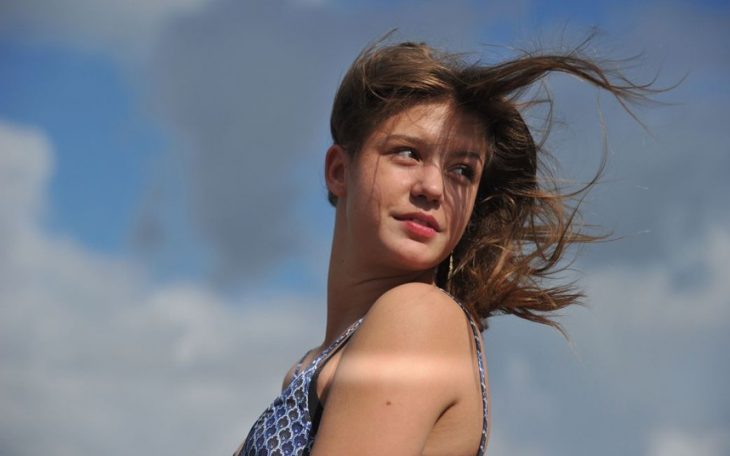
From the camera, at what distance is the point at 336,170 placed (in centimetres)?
317

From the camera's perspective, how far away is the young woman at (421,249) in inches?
96.1

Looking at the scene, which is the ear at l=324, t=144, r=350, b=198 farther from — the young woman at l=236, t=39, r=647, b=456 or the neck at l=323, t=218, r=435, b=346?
the neck at l=323, t=218, r=435, b=346

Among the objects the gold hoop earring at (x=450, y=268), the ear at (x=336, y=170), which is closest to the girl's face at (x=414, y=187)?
the ear at (x=336, y=170)

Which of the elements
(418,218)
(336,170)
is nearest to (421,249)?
(418,218)

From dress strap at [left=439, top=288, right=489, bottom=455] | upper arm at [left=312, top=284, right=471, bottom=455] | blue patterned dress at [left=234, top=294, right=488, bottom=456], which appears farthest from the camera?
dress strap at [left=439, top=288, right=489, bottom=455]

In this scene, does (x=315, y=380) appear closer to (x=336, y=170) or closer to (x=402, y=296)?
(x=402, y=296)

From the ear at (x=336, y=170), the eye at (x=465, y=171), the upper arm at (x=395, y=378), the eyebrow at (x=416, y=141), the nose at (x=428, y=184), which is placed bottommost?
the upper arm at (x=395, y=378)

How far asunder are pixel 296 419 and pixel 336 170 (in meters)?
0.89

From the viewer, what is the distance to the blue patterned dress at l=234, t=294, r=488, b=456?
2.60 metres

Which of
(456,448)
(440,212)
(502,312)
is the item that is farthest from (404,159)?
(456,448)

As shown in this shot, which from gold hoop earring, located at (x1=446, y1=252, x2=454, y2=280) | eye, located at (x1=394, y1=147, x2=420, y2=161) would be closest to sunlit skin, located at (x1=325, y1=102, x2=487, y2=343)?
eye, located at (x1=394, y1=147, x2=420, y2=161)

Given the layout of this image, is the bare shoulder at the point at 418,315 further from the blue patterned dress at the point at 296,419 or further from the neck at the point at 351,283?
the neck at the point at 351,283

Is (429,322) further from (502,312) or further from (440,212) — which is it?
(502,312)

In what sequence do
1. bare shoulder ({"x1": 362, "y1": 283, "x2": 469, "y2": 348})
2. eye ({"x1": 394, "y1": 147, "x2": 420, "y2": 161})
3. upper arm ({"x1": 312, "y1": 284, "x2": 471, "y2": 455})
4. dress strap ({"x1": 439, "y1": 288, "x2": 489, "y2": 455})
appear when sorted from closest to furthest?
upper arm ({"x1": 312, "y1": 284, "x2": 471, "y2": 455}), bare shoulder ({"x1": 362, "y1": 283, "x2": 469, "y2": 348}), dress strap ({"x1": 439, "y1": 288, "x2": 489, "y2": 455}), eye ({"x1": 394, "y1": 147, "x2": 420, "y2": 161})
